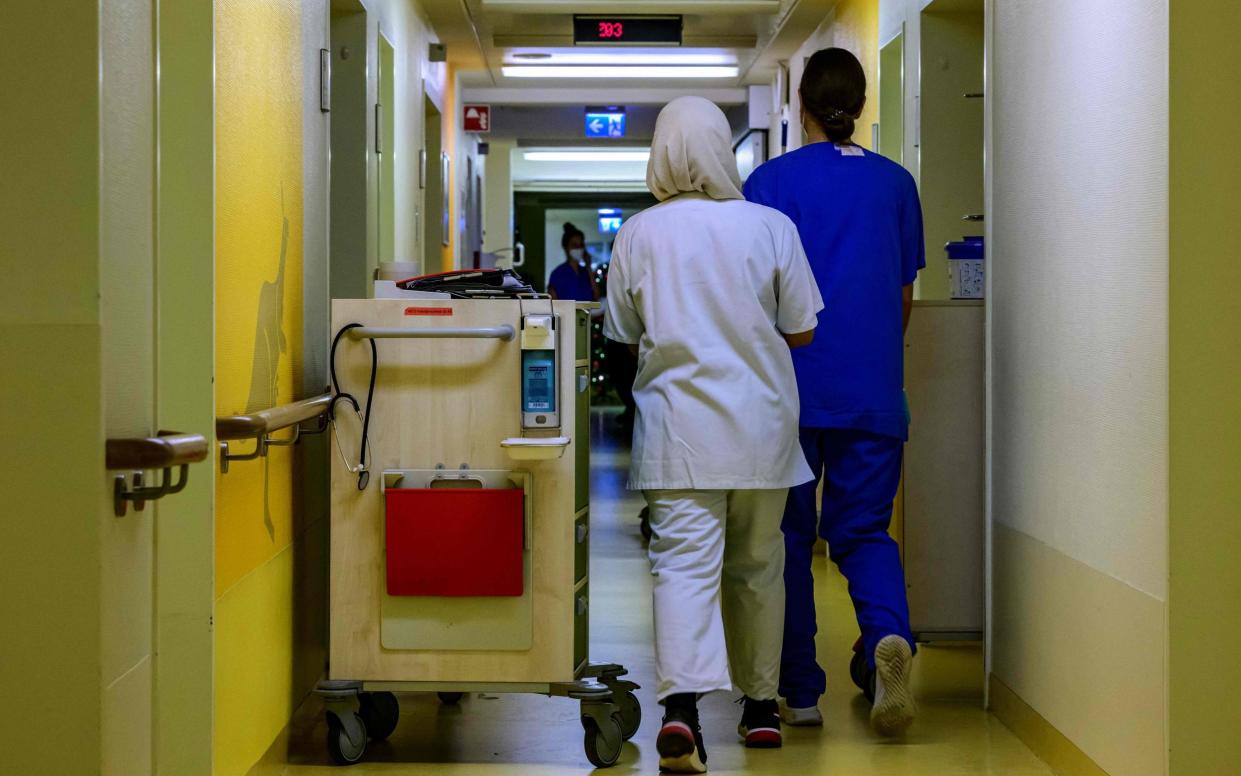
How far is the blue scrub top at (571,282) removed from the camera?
11.6 meters

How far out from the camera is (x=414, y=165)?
22.0ft

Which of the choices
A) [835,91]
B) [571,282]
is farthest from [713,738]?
[571,282]

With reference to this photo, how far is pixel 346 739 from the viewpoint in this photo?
123 inches

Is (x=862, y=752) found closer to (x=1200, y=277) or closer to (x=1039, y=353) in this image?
(x=1039, y=353)

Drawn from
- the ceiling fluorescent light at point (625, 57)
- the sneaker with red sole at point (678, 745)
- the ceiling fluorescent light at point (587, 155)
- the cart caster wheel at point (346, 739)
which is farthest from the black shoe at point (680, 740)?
the ceiling fluorescent light at point (587, 155)

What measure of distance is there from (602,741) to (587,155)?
45.5 feet

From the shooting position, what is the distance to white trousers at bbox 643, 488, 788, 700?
10.2 feet

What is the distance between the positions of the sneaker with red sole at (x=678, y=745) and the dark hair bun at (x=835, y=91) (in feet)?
4.85

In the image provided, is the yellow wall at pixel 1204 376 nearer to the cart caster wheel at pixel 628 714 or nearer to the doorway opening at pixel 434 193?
the cart caster wheel at pixel 628 714

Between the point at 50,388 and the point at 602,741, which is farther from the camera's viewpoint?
the point at 602,741

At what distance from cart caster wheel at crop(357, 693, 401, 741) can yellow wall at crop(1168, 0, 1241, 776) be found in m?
1.77

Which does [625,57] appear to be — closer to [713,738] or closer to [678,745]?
[713,738]

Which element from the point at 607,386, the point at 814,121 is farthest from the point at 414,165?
the point at 607,386

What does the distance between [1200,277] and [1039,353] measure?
0.79m
